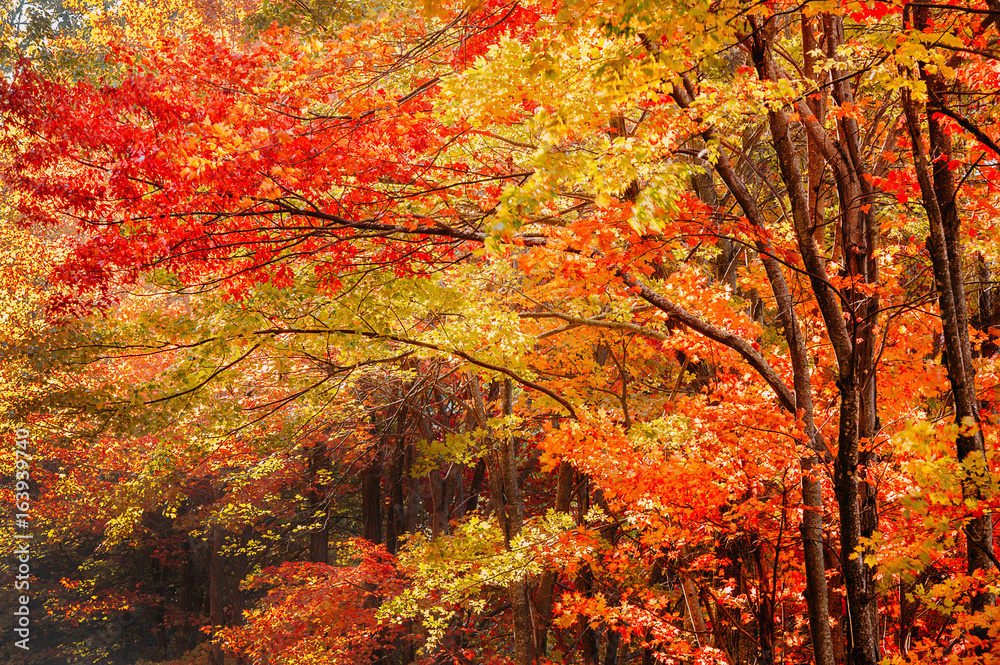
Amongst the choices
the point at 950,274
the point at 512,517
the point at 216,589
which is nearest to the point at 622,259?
the point at 950,274

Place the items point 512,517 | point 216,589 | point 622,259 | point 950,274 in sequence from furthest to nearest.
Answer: point 216,589 < point 512,517 < point 622,259 < point 950,274

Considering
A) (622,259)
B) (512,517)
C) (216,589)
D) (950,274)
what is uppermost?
(622,259)

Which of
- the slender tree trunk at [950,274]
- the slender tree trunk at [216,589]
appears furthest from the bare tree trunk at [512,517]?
the slender tree trunk at [216,589]

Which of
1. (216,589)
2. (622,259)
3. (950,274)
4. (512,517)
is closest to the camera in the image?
(950,274)

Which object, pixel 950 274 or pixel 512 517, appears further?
pixel 512 517

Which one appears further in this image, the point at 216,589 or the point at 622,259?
the point at 216,589

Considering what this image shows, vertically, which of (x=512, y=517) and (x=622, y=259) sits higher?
(x=622, y=259)

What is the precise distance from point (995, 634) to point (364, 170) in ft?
17.3

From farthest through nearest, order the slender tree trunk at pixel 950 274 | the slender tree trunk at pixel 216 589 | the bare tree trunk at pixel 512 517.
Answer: the slender tree trunk at pixel 216 589
the bare tree trunk at pixel 512 517
the slender tree trunk at pixel 950 274

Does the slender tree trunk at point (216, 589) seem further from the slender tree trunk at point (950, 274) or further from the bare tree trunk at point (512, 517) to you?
the slender tree trunk at point (950, 274)

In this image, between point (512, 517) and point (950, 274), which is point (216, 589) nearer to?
point (512, 517)

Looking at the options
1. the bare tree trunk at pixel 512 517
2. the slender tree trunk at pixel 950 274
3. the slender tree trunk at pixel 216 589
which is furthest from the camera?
the slender tree trunk at pixel 216 589

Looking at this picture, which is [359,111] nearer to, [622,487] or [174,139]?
[174,139]

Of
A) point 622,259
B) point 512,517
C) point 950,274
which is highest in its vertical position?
point 622,259
